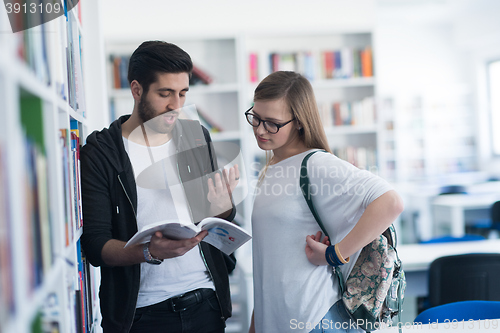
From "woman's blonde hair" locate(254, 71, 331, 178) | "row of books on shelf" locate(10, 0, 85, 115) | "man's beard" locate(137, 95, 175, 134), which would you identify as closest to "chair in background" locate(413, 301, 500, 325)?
"woman's blonde hair" locate(254, 71, 331, 178)

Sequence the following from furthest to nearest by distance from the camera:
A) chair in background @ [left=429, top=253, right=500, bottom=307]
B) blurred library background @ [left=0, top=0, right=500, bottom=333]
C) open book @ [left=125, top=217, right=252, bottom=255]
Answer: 1. chair in background @ [left=429, top=253, right=500, bottom=307]
2. open book @ [left=125, top=217, right=252, bottom=255]
3. blurred library background @ [left=0, top=0, right=500, bottom=333]

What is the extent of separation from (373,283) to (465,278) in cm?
104

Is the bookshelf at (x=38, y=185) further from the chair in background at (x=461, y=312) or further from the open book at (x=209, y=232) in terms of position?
the chair in background at (x=461, y=312)

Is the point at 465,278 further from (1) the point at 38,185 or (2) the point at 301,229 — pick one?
(1) the point at 38,185

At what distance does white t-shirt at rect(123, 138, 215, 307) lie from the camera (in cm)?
132

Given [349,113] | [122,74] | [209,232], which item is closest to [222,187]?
[209,232]

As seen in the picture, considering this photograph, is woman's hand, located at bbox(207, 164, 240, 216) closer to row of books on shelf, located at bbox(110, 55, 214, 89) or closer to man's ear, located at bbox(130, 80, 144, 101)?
man's ear, located at bbox(130, 80, 144, 101)

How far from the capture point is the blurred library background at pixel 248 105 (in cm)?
70

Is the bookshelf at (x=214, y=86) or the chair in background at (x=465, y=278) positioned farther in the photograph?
the bookshelf at (x=214, y=86)

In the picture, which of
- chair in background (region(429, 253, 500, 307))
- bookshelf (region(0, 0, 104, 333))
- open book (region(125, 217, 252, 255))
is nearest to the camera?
bookshelf (region(0, 0, 104, 333))

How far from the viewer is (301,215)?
1310 mm

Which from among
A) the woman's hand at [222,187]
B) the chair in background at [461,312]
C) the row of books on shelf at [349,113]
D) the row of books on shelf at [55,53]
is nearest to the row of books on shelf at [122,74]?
the row of books on shelf at [349,113]

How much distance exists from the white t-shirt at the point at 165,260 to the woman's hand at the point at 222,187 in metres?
0.12

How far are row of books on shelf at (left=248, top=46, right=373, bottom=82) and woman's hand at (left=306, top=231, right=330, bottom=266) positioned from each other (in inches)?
117
